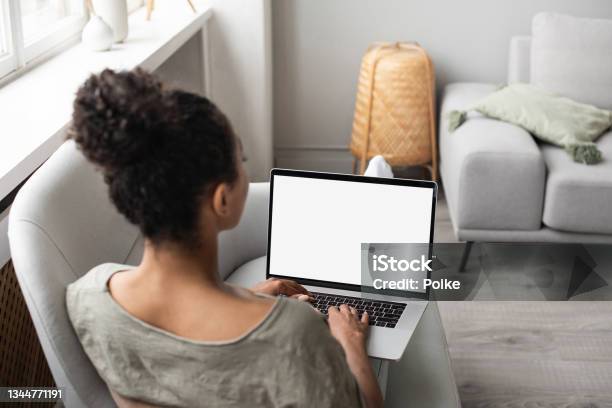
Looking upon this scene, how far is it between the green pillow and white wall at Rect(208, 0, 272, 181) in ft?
2.85

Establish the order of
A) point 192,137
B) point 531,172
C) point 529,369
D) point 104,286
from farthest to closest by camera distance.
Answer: point 531,172
point 529,369
point 104,286
point 192,137

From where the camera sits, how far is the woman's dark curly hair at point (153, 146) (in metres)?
0.96

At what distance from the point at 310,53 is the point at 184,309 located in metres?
2.81

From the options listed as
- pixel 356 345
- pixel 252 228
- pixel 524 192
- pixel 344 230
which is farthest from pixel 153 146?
pixel 524 192

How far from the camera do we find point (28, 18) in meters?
2.53

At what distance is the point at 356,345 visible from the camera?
132 cm

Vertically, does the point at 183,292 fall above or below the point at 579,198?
above

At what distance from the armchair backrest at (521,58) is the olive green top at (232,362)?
2.60 m

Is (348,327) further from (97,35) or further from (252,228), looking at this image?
(97,35)

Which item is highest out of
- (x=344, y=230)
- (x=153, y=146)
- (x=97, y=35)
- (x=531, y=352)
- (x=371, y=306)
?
(x=153, y=146)

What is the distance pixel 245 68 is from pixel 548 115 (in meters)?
1.27

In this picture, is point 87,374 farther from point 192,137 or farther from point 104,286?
point 192,137

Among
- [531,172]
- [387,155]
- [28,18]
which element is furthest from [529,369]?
[28,18]

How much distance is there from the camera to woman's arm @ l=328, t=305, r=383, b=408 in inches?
48.3
